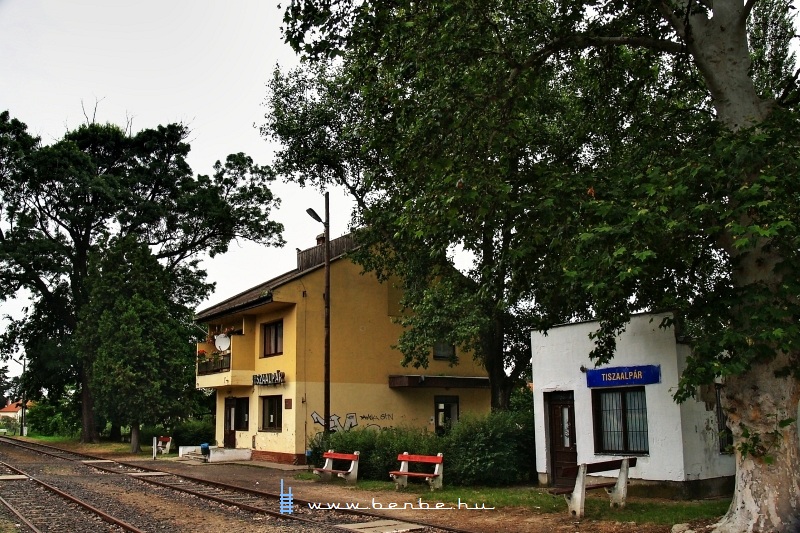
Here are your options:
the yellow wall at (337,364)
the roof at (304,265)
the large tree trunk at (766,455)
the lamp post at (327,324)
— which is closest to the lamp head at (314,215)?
the lamp post at (327,324)

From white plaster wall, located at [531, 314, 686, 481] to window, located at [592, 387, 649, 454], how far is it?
0.20m

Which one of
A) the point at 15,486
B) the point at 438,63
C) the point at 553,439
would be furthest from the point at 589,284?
the point at 15,486

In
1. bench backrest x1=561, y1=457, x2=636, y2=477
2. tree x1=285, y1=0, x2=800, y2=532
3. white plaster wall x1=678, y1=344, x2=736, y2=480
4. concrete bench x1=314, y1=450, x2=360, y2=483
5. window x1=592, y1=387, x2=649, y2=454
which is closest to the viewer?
tree x1=285, y1=0, x2=800, y2=532

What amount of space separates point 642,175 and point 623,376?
6.53m

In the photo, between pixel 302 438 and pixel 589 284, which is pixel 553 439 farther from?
pixel 302 438

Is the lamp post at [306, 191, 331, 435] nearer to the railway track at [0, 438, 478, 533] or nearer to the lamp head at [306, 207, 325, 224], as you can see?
the lamp head at [306, 207, 325, 224]

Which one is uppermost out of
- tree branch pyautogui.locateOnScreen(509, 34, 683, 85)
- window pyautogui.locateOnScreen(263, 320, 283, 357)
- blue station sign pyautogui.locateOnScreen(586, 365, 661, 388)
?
tree branch pyautogui.locateOnScreen(509, 34, 683, 85)

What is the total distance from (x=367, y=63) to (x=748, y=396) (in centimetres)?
843

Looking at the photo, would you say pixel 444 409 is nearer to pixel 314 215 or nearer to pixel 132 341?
pixel 314 215

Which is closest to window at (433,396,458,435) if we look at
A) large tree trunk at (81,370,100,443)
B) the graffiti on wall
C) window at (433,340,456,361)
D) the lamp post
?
window at (433,340,456,361)

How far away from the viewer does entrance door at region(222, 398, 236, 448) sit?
3231 centimetres

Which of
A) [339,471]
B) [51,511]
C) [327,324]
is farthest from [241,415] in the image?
[51,511]

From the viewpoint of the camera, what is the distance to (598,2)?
13250mm

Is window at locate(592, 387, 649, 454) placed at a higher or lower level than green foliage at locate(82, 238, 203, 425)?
lower
